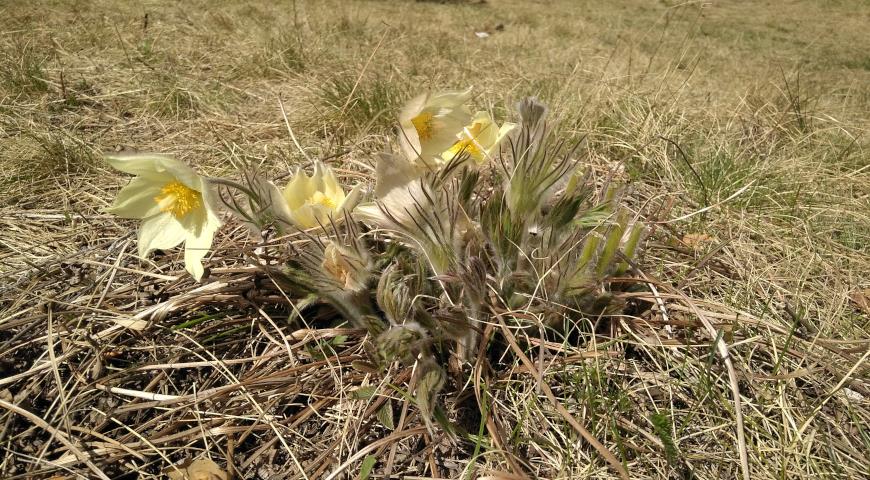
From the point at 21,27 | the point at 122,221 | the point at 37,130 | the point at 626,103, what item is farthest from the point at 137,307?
the point at 21,27

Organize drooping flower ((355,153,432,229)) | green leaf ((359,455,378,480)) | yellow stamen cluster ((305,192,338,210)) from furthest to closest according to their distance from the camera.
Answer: yellow stamen cluster ((305,192,338,210))
drooping flower ((355,153,432,229))
green leaf ((359,455,378,480))

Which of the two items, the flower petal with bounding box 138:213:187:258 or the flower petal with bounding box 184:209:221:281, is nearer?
the flower petal with bounding box 184:209:221:281

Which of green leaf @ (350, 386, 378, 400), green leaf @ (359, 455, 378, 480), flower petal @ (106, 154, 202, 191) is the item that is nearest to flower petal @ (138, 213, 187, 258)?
flower petal @ (106, 154, 202, 191)

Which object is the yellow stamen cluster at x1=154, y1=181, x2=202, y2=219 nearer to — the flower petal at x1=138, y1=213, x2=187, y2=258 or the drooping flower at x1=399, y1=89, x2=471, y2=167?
the flower petal at x1=138, y1=213, x2=187, y2=258

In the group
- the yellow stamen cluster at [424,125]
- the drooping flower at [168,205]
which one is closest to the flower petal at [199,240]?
the drooping flower at [168,205]

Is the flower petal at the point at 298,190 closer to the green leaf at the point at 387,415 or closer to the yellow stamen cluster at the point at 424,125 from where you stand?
the yellow stamen cluster at the point at 424,125

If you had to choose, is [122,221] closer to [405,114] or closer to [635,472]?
[405,114]
